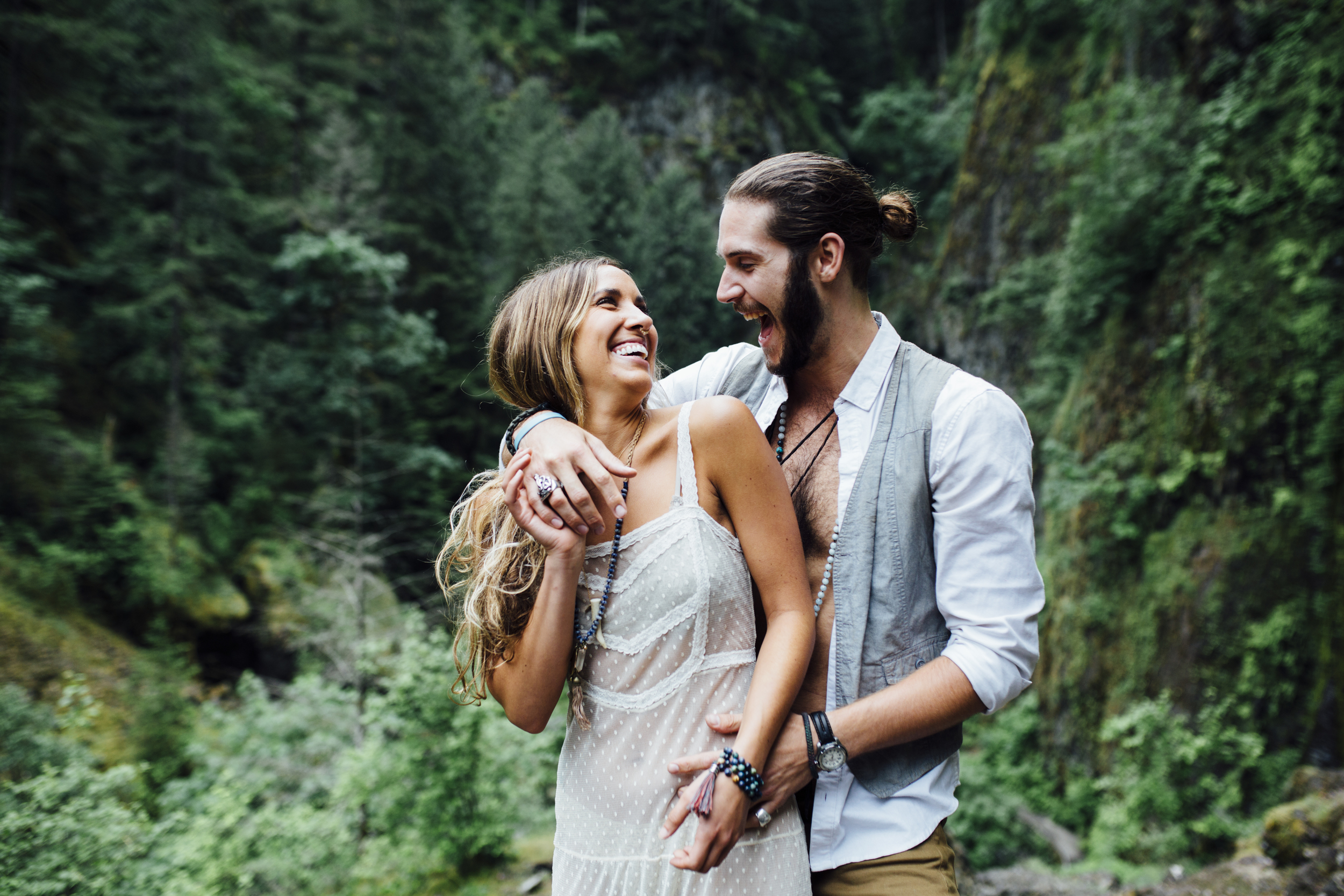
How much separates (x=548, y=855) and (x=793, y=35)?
3277 centimetres

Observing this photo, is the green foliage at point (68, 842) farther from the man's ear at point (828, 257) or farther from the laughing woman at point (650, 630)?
the man's ear at point (828, 257)

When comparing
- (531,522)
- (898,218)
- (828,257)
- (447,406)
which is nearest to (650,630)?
(531,522)

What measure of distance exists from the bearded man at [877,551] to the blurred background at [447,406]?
1.14 m

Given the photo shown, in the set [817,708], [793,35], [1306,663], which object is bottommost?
[1306,663]

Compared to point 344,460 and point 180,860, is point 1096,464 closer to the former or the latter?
point 180,860

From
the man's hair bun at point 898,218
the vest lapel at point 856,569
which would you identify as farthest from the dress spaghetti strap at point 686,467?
the man's hair bun at point 898,218

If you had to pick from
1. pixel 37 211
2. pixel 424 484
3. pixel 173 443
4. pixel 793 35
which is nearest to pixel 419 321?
pixel 424 484

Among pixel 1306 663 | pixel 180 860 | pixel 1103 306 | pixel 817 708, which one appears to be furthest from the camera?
pixel 1103 306

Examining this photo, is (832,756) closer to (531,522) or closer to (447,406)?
(531,522)

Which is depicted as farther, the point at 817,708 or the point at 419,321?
the point at 419,321

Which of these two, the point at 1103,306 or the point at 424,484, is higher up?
the point at 1103,306

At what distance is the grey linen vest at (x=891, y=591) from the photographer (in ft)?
5.39

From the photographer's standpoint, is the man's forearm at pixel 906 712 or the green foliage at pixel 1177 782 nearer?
the man's forearm at pixel 906 712

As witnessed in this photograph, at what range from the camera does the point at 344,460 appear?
16.8 m
